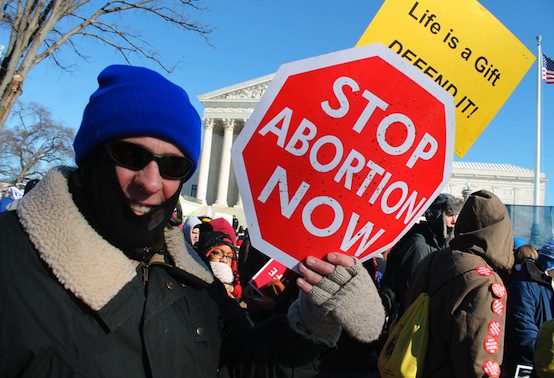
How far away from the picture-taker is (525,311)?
3754 millimetres

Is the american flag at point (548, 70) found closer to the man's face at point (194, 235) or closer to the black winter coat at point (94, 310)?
the man's face at point (194, 235)

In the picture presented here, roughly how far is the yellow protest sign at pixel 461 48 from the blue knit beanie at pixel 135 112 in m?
0.63

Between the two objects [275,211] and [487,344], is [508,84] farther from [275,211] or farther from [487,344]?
[487,344]

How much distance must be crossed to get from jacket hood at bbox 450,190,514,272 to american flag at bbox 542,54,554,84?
17587 millimetres

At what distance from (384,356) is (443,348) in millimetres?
344

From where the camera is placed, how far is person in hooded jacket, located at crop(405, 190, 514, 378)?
228 cm

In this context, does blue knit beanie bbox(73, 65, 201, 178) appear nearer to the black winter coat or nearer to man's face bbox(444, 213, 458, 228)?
the black winter coat

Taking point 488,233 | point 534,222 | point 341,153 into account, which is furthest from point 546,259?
point 534,222

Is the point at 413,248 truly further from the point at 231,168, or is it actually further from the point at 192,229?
the point at 231,168

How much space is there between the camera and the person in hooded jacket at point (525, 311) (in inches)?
144

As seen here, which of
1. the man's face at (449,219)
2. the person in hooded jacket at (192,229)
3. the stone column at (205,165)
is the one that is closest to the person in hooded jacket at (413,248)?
the man's face at (449,219)

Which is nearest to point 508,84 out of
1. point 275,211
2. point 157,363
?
point 275,211

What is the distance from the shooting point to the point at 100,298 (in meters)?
1.18

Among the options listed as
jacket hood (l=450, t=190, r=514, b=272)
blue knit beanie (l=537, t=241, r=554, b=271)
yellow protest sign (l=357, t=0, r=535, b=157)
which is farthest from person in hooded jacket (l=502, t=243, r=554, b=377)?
yellow protest sign (l=357, t=0, r=535, b=157)
